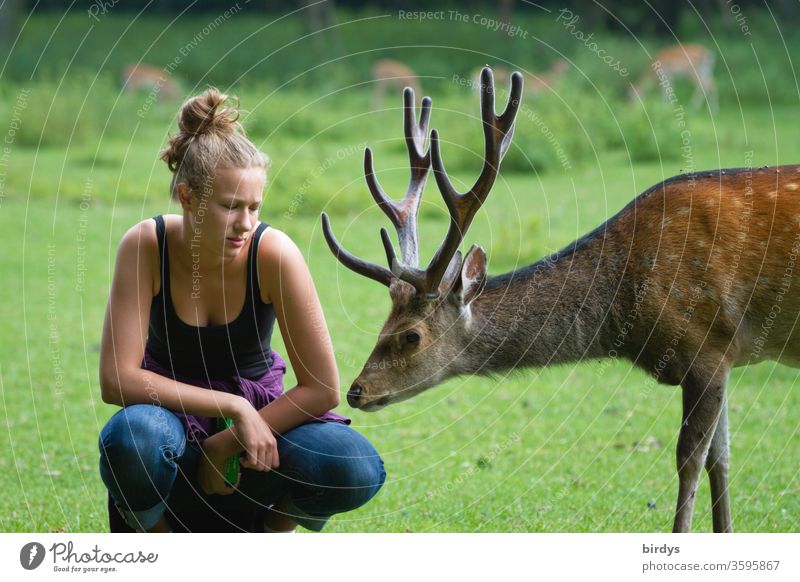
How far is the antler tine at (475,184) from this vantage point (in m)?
4.77

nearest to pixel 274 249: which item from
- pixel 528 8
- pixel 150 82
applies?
pixel 150 82

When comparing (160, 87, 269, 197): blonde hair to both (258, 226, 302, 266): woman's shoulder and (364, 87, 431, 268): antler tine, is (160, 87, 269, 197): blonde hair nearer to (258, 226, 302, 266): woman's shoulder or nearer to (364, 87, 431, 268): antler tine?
(258, 226, 302, 266): woman's shoulder

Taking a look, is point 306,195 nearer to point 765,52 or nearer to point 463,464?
point 463,464

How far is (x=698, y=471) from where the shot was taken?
4.82 m

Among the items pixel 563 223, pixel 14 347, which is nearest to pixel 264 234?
pixel 14 347

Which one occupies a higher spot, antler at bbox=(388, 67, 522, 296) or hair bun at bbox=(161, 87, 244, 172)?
hair bun at bbox=(161, 87, 244, 172)

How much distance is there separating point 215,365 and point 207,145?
32.3 inches

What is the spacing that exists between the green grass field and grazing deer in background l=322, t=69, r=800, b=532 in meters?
0.40

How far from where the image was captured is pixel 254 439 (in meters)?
3.95

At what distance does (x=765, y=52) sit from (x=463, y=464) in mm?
18108

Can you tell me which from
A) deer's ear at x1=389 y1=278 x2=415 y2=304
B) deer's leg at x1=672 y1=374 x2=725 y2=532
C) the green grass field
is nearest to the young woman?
the green grass field

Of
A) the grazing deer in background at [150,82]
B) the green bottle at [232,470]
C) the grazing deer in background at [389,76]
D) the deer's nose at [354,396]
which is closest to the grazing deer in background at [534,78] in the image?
the grazing deer in background at [389,76]

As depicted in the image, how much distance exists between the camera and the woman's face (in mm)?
3963
